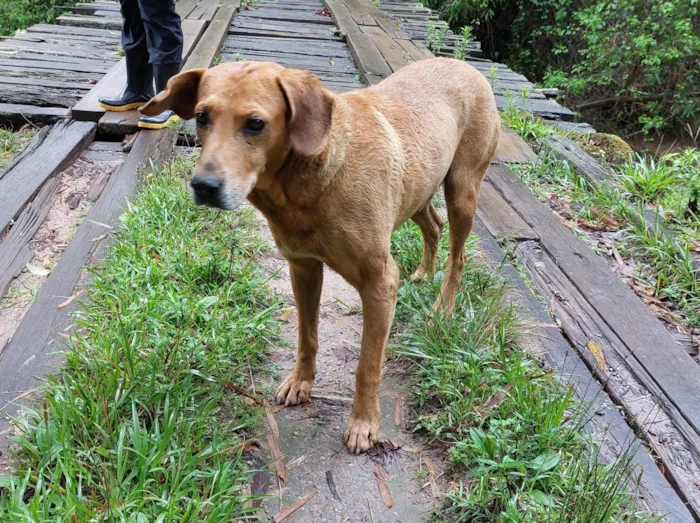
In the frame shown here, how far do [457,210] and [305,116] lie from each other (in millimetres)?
1440

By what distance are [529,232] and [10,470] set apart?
342 centimetres

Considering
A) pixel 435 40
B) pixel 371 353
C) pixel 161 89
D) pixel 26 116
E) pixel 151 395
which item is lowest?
pixel 435 40

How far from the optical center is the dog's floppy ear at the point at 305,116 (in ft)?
6.97

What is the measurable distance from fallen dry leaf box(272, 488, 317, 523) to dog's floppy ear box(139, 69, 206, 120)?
1622 millimetres

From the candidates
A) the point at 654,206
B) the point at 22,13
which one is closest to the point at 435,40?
the point at 654,206

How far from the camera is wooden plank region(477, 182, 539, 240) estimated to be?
419 centimetres

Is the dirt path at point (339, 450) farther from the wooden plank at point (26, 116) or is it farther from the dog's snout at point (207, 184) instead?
the wooden plank at point (26, 116)

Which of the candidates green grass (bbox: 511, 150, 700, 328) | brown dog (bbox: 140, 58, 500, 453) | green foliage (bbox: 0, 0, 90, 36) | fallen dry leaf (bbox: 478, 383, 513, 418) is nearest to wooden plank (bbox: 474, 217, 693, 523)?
fallen dry leaf (bbox: 478, 383, 513, 418)

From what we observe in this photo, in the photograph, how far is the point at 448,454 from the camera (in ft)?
8.25

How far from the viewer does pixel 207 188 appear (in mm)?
1978

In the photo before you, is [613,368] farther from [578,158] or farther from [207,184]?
[578,158]

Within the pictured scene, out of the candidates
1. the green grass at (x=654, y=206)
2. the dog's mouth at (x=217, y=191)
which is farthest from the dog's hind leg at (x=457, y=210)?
the dog's mouth at (x=217, y=191)

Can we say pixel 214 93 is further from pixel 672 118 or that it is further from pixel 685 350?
pixel 672 118

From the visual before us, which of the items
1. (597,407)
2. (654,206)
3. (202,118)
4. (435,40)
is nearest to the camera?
(202,118)
